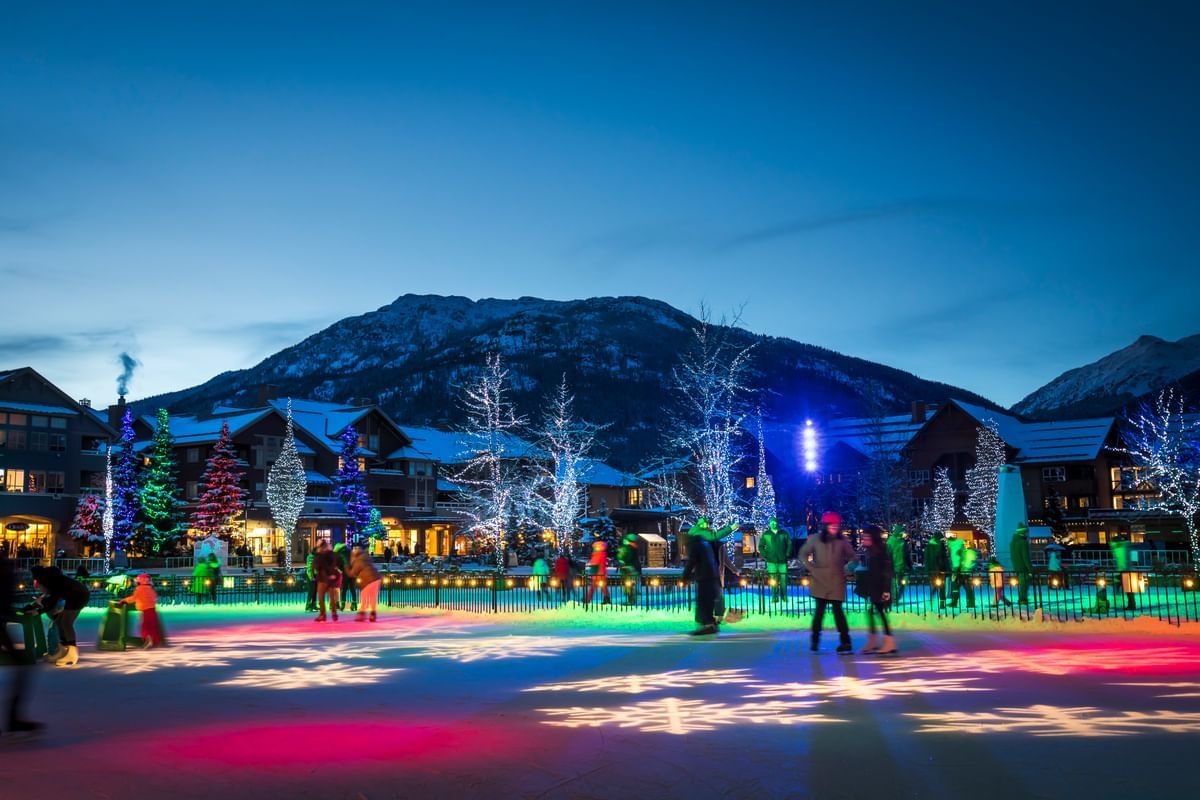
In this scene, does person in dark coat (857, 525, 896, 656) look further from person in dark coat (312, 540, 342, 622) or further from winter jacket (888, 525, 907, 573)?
person in dark coat (312, 540, 342, 622)

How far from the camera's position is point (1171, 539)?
64688mm

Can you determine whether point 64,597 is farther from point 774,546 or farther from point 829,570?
point 774,546

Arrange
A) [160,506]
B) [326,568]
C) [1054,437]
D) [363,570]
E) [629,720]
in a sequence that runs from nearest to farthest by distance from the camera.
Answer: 1. [629,720]
2. [326,568]
3. [363,570]
4. [160,506]
5. [1054,437]

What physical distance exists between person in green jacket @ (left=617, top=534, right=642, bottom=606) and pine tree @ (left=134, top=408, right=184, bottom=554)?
37.0 meters

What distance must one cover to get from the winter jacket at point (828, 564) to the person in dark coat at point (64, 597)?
10.2 m

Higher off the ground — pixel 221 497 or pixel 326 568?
pixel 221 497

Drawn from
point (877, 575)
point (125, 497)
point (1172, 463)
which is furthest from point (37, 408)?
point (1172, 463)

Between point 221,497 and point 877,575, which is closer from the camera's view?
point 877,575

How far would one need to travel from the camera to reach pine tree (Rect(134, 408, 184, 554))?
5284 centimetres

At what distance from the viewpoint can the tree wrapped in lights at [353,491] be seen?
58.7m

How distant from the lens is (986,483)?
59.9 metres

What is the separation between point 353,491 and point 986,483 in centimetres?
3939

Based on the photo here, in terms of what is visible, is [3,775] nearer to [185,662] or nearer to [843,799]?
[843,799]

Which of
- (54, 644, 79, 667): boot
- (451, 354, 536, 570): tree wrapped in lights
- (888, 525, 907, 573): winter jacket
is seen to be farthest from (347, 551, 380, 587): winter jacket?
(451, 354, 536, 570): tree wrapped in lights
